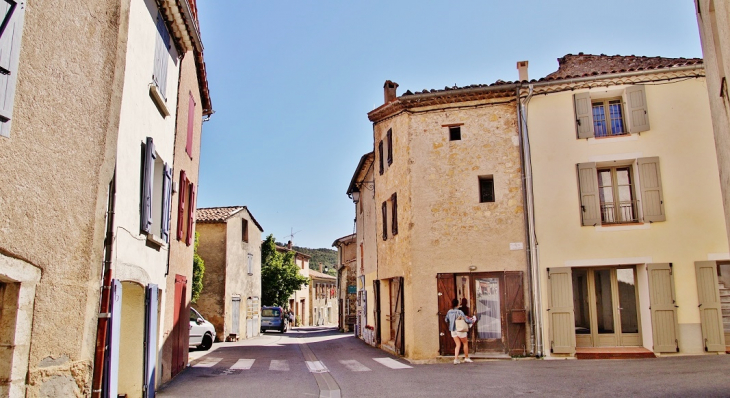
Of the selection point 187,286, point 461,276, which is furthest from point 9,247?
point 461,276

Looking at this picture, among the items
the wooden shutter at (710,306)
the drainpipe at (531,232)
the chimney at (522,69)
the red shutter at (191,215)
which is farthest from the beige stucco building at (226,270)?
the wooden shutter at (710,306)

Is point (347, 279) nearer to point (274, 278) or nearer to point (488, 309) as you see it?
point (274, 278)

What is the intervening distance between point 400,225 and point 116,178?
10.2m

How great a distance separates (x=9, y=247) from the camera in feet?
16.0

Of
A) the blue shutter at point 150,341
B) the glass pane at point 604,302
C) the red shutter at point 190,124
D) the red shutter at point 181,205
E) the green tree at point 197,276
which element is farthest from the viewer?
the green tree at point 197,276

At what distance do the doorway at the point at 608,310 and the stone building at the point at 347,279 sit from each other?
20.3 meters

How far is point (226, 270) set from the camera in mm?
25781

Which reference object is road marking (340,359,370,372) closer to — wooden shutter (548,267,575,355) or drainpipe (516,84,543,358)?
drainpipe (516,84,543,358)

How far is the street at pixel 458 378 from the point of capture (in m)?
9.32

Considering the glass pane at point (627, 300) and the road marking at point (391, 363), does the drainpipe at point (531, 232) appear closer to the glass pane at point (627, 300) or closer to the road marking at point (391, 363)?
the glass pane at point (627, 300)

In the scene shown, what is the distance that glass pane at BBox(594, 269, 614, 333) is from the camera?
14273 mm

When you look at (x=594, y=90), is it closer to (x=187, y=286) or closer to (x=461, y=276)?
(x=461, y=276)

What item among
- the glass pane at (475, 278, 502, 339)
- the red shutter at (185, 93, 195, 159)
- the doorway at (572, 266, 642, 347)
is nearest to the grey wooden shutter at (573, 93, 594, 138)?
the doorway at (572, 266, 642, 347)

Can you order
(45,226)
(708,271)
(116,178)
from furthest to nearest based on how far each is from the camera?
1. (708,271)
2. (116,178)
3. (45,226)
